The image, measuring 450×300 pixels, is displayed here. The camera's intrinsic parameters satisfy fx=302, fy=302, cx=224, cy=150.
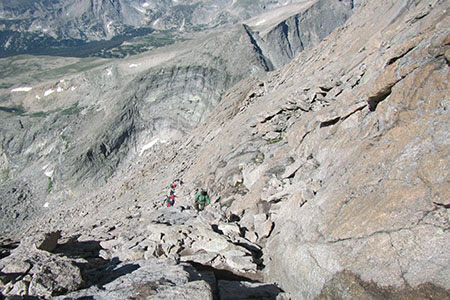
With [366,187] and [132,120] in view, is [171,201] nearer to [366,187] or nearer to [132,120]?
[366,187]

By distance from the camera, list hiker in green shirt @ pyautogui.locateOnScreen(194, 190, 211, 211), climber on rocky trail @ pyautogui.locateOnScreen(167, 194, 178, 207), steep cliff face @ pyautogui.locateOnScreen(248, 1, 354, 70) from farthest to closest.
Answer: steep cliff face @ pyautogui.locateOnScreen(248, 1, 354, 70) → climber on rocky trail @ pyautogui.locateOnScreen(167, 194, 178, 207) → hiker in green shirt @ pyautogui.locateOnScreen(194, 190, 211, 211)

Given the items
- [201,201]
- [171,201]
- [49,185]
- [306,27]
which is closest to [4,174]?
[49,185]

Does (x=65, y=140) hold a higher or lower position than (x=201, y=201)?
higher

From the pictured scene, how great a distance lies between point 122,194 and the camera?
3519cm

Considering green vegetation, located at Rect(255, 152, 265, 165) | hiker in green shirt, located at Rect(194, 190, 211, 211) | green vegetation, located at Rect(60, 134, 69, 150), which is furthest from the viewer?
green vegetation, located at Rect(60, 134, 69, 150)

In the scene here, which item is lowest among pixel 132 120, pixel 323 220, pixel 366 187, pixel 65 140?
pixel 323 220

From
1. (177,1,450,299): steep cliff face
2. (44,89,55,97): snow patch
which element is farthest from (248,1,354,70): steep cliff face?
(177,1,450,299): steep cliff face

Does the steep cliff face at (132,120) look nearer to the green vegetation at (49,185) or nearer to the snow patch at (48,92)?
the green vegetation at (49,185)

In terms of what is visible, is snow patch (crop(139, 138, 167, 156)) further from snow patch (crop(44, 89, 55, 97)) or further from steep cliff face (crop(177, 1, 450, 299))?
snow patch (crop(44, 89, 55, 97))

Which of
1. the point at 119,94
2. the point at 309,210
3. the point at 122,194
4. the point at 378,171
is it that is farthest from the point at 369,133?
the point at 119,94

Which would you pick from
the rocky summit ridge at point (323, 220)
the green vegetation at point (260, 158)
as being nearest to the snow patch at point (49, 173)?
the rocky summit ridge at point (323, 220)

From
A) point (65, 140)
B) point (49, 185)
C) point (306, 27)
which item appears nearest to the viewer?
point (49, 185)

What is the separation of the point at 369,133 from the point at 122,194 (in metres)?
30.5

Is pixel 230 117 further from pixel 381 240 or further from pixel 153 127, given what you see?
pixel 153 127
